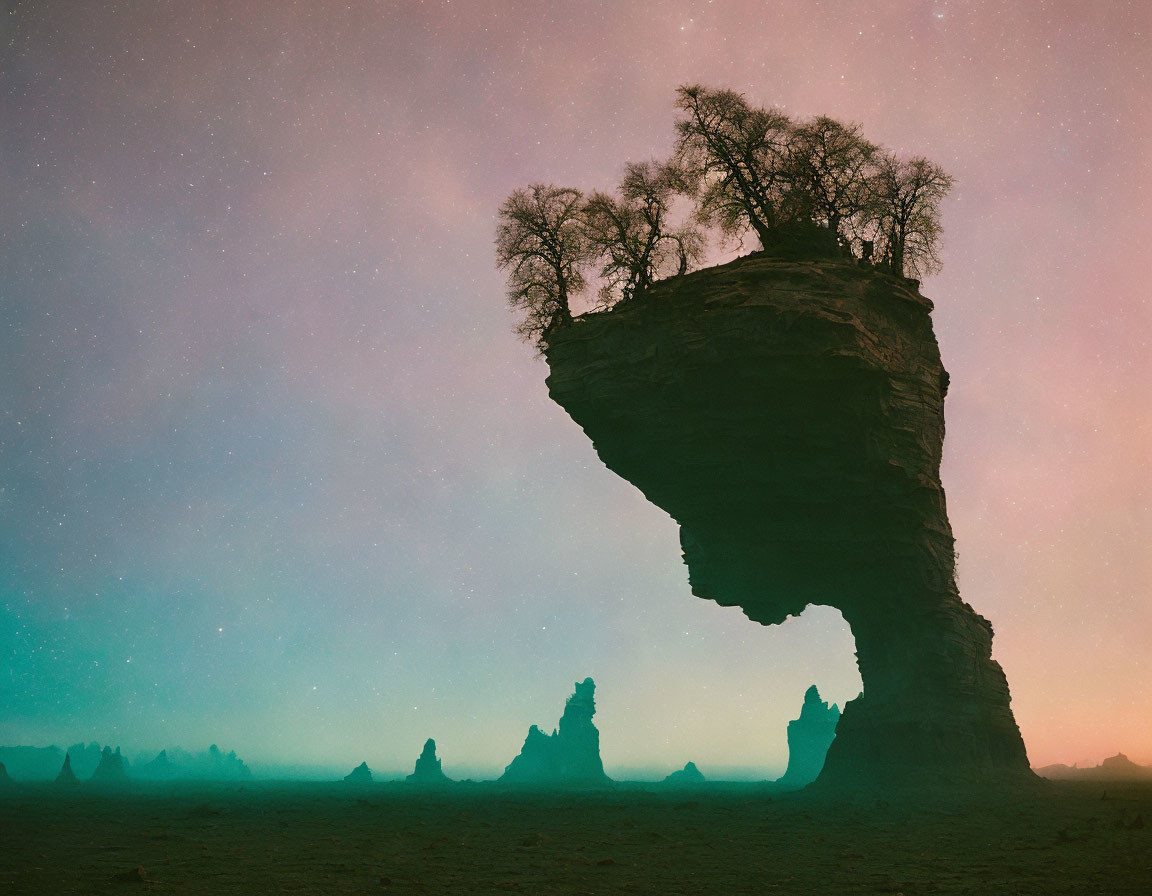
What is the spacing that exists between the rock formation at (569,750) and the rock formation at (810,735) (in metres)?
40.7

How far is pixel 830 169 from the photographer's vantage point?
33.9 meters

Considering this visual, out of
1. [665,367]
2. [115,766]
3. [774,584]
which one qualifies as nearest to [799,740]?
[774,584]

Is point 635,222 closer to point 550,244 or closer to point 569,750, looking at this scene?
point 550,244

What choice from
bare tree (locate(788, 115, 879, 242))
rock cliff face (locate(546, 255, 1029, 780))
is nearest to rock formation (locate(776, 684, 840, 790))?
rock cliff face (locate(546, 255, 1029, 780))

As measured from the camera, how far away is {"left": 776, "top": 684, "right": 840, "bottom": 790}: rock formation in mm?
116562

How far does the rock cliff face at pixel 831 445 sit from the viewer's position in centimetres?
2962

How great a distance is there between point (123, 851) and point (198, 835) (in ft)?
14.7

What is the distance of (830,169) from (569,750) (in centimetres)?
13913

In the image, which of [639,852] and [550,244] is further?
[550,244]

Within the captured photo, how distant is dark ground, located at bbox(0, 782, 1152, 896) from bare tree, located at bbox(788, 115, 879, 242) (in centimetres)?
2599

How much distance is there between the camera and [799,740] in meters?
123

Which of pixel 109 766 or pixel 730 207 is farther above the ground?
pixel 730 207

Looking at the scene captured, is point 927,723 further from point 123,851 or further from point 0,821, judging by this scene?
point 0,821

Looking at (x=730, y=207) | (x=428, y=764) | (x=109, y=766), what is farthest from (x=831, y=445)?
(x=109, y=766)
